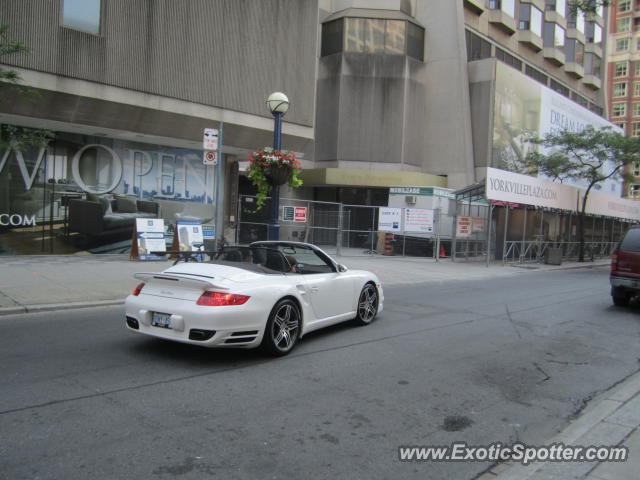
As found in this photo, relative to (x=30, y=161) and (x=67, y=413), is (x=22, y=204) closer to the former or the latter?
(x=30, y=161)

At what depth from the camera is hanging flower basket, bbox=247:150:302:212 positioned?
10852mm

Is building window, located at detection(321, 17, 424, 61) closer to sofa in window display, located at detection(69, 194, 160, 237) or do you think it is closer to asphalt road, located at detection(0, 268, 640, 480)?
sofa in window display, located at detection(69, 194, 160, 237)

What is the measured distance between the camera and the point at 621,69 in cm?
8825

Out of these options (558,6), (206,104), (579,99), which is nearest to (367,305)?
(206,104)

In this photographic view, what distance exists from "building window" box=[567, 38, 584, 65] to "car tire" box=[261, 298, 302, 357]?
2044 inches

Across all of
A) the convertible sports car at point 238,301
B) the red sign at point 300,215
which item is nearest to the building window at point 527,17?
the red sign at point 300,215

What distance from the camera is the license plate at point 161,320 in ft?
18.4

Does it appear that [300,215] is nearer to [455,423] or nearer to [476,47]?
[455,423]

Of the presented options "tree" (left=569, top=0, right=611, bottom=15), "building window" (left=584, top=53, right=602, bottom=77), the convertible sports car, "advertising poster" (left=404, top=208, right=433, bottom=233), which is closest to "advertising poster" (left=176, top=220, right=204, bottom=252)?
"advertising poster" (left=404, top=208, right=433, bottom=233)

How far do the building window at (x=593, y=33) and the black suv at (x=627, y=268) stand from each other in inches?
1969

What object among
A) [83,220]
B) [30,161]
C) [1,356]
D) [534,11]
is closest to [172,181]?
[83,220]

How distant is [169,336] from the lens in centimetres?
559

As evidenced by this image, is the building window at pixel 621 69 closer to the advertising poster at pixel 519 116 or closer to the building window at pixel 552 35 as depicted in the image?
the building window at pixel 552 35

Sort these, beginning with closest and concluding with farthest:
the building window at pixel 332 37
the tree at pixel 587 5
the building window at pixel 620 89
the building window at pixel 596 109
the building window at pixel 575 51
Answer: the tree at pixel 587 5
the building window at pixel 332 37
the building window at pixel 575 51
the building window at pixel 596 109
the building window at pixel 620 89
